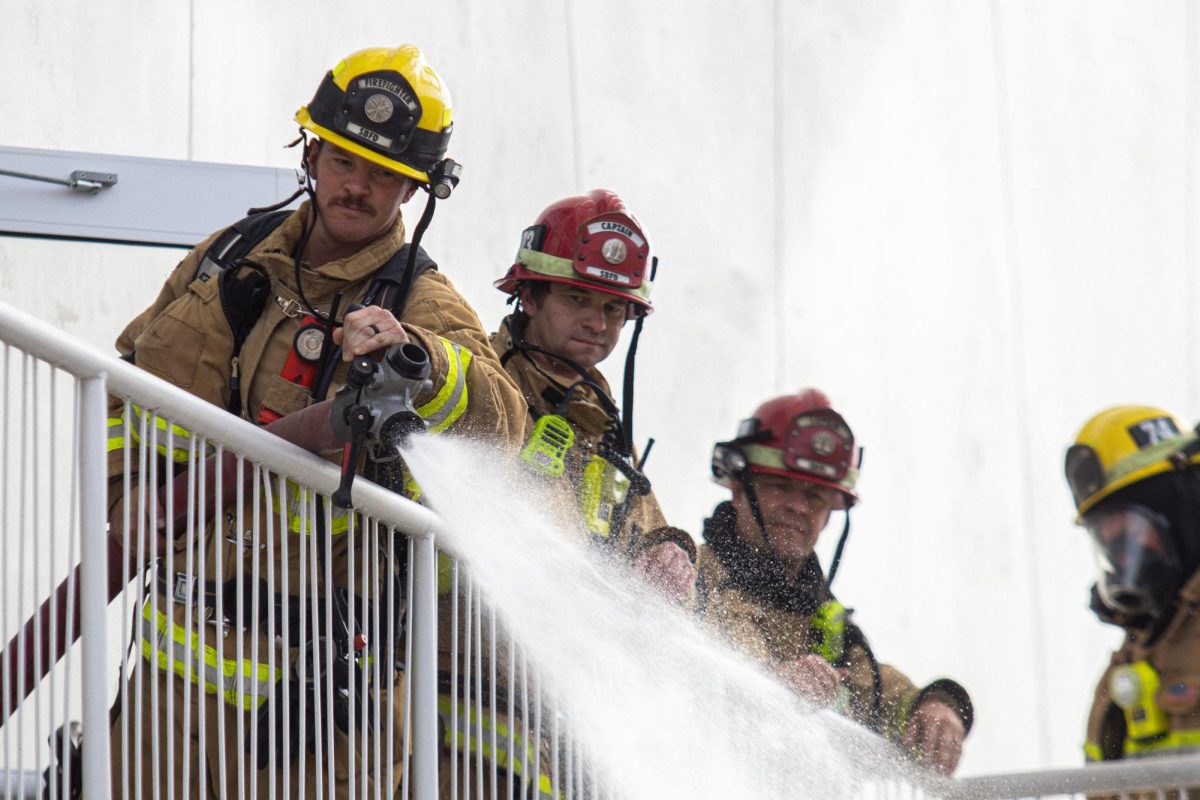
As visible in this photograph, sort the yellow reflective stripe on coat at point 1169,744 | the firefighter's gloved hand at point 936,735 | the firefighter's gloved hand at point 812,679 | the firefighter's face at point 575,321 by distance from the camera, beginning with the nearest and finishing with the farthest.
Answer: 1. the yellow reflective stripe on coat at point 1169,744
2. the firefighter's gloved hand at point 812,679
3. the firefighter's gloved hand at point 936,735
4. the firefighter's face at point 575,321

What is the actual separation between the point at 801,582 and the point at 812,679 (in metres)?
0.63

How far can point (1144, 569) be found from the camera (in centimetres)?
442

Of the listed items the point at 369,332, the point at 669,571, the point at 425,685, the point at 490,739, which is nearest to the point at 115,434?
the point at 369,332

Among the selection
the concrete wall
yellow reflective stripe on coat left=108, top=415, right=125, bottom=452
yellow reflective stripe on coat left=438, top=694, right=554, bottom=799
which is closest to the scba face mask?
yellow reflective stripe on coat left=438, top=694, right=554, bottom=799

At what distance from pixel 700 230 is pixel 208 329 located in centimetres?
408

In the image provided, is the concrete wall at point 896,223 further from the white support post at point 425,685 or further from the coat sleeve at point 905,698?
the white support post at point 425,685

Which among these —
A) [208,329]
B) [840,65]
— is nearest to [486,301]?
[840,65]

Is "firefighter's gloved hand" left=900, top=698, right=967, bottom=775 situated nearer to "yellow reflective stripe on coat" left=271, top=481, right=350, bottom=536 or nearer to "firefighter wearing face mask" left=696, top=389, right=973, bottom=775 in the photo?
"firefighter wearing face mask" left=696, top=389, right=973, bottom=775

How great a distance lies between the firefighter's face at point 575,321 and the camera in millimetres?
4723

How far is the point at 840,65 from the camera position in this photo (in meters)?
7.92

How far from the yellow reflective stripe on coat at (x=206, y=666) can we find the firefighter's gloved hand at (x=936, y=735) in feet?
7.31

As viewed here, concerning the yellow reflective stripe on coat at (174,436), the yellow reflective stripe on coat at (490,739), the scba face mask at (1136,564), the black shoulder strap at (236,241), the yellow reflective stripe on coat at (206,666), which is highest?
the black shoulder strap at (236,241)

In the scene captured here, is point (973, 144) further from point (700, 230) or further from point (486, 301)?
point (486, 301)

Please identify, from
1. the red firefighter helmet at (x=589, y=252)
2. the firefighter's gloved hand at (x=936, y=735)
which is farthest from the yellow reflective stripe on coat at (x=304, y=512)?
the firefighter's gloved hand at (x=936, y=735)
